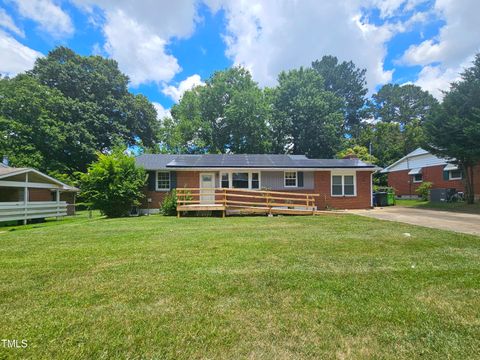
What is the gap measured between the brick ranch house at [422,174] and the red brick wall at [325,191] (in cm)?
918

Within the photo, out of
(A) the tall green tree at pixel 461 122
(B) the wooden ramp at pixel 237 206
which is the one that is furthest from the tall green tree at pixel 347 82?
(B) the wooden ramp at pixel 237 206

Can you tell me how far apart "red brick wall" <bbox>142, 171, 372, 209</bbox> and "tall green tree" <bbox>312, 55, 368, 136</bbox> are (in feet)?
105

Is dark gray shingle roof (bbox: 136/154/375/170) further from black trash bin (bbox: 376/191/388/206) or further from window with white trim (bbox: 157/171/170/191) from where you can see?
black trash bin (bbox: 376/191/388/206)

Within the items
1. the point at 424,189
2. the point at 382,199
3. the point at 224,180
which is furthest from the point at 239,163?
the point at 424,189

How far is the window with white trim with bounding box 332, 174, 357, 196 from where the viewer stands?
17156mm

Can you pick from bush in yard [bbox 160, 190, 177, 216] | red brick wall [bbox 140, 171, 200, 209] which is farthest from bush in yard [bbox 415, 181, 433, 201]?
bush in yard [bbox 160, 190, 177, 216]

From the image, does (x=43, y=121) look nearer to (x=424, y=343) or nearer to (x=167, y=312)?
(x=167, y=312)

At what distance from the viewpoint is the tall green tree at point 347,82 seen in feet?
151

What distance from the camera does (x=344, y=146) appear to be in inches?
1352

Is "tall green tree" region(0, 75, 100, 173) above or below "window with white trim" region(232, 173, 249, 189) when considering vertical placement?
above

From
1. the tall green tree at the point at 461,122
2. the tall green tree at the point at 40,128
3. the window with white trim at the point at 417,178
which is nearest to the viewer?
the tall green tree at the point at 461,122

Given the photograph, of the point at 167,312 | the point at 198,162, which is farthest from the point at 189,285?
the point at 198,162

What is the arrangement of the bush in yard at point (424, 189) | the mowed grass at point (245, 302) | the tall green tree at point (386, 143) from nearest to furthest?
the mowed grass at point (245, 302) < the bush in yard at point (424, 189) < the tall green tree at point (386, 143)

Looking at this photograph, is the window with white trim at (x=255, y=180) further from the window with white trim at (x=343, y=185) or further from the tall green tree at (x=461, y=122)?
the tall green tree at (x=461, y=122)
